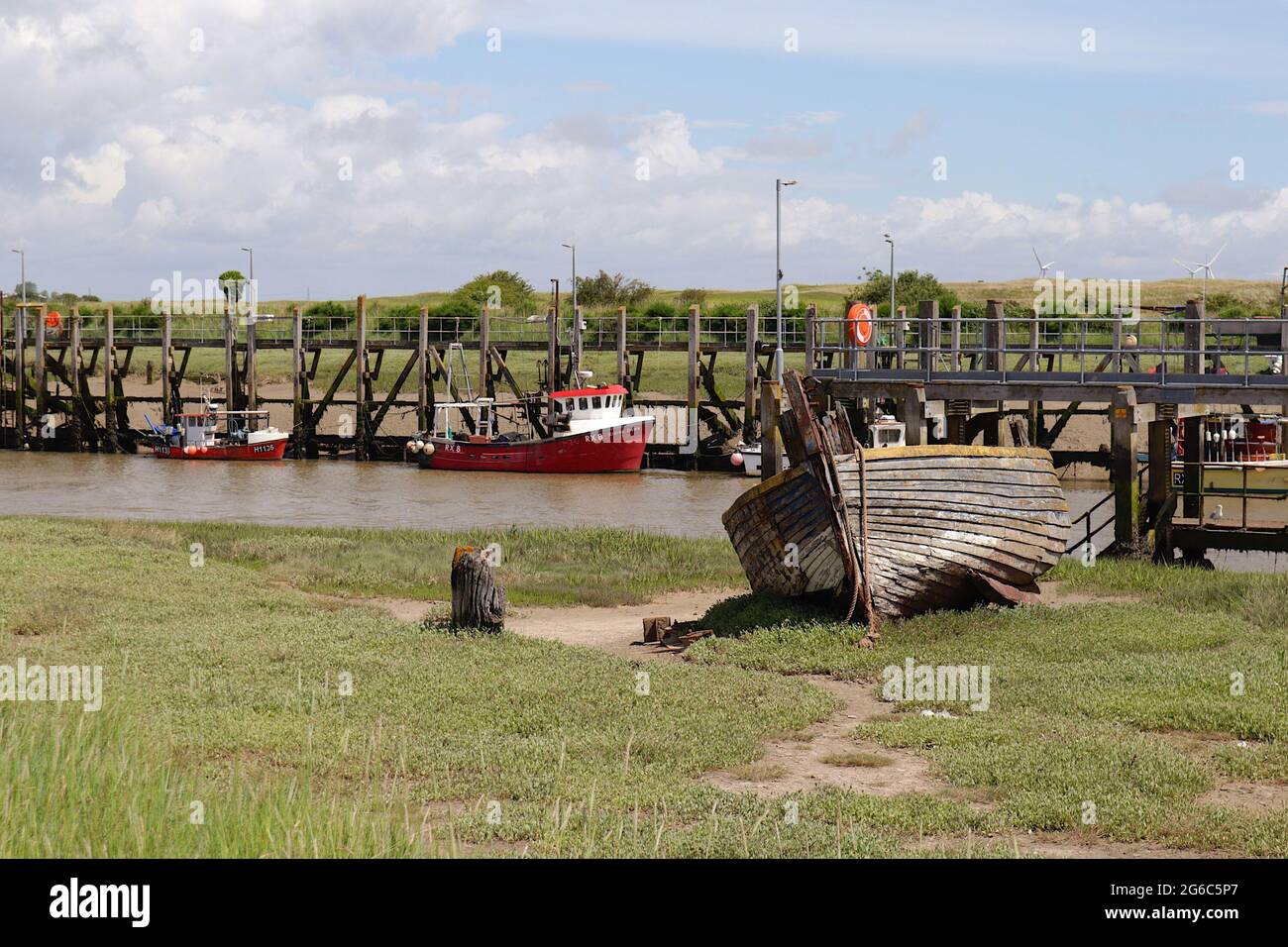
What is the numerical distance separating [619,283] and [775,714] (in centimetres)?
8460

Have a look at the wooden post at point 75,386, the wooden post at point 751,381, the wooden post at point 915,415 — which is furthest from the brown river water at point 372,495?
the wooden post at point 915,415

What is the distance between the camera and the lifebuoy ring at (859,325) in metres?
26.5

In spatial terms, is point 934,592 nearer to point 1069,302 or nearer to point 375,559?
point 375,559

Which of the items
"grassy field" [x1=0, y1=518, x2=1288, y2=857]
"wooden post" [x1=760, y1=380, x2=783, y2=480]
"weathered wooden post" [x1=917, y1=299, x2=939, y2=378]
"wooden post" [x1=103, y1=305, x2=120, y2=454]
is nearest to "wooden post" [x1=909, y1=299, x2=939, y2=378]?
"weathered wooden post" [x1=917, y1=299, x2=939, y2=378]

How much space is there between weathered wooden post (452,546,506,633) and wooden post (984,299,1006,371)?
1052cm

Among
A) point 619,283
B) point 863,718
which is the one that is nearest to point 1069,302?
point 619,283

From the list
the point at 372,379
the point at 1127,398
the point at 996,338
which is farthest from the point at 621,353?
the point at 1127,398

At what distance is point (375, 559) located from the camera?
2528cm

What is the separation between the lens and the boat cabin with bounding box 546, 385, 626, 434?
5112 centimetres

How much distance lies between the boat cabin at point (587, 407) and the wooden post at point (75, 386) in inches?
984

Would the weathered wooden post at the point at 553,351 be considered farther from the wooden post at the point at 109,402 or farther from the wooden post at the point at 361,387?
the wooden post at the point at 109,402

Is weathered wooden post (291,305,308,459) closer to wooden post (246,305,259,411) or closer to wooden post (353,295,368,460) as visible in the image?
wooden post (246,305,259,411)

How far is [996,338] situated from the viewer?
2903 cm

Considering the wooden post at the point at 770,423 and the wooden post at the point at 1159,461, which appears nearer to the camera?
the wooden post at the point at 1159,461
